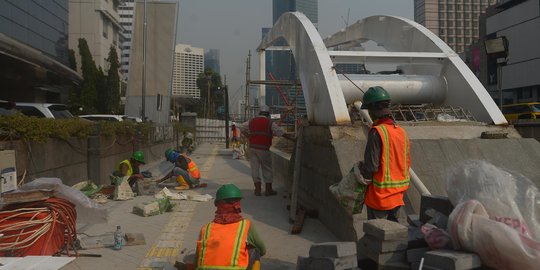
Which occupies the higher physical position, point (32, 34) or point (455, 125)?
point (32, 34)

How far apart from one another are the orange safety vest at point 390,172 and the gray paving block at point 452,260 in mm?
898

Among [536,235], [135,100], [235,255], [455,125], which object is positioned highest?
[135,100]

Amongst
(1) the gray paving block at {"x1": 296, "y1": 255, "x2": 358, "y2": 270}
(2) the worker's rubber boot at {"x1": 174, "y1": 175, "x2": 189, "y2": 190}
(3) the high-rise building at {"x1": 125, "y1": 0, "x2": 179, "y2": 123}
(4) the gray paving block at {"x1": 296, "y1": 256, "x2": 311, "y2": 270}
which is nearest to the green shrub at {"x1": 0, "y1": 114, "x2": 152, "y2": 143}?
(2) the worker's rubber boot at {"x1": 174, "y1": 175, "x2": 189, "y2": 190}

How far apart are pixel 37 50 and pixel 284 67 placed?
1241 centimetres

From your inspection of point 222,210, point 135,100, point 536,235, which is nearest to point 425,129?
point 536,235

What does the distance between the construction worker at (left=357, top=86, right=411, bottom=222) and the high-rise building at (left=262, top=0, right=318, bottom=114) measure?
13.6 m

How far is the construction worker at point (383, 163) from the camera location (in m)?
3.68

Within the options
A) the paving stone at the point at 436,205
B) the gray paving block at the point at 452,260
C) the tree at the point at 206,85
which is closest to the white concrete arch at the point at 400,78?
the paving stone at the point at 436,205

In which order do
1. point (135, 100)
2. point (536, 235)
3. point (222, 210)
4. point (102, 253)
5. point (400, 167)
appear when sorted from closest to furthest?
point (536, 235) → point (222, 210) → point (400, 167) → point (102, 253) → point (135, 100)

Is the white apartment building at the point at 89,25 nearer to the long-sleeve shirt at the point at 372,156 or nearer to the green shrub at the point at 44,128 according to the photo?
the green shrub at the point at 44,128

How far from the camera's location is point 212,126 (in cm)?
3284

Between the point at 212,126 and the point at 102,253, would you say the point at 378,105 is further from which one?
the point at 212,126

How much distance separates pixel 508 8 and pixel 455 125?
47.5 meters

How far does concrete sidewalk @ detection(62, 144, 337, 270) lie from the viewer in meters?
4.57
